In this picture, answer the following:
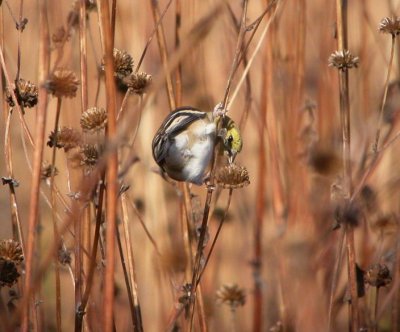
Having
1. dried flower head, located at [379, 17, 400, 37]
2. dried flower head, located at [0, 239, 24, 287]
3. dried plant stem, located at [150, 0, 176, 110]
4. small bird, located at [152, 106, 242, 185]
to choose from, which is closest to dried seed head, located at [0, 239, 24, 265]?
dried flower head, located at [0, 239, 24, 287]

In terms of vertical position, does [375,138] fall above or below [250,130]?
below

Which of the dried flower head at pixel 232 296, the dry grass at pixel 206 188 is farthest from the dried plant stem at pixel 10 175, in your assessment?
the dried flower head at pixel 232 296

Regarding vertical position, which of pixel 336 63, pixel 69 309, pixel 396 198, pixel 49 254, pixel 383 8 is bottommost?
pixel 69 309

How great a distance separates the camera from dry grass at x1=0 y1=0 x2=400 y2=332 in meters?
1.00

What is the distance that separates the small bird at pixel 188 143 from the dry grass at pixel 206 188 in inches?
1.5

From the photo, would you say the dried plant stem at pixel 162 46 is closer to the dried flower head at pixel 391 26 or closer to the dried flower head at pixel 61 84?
the dried flower head at pixel 61 84

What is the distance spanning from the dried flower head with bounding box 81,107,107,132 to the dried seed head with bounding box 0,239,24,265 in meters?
0.24

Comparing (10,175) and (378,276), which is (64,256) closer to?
(10,175)

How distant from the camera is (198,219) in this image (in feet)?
4.61

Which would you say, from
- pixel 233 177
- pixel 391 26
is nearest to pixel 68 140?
pixel 233 177

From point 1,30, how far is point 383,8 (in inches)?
83.9

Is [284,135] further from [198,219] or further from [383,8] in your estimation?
[383,8]

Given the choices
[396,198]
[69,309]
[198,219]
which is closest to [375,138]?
[198,219]

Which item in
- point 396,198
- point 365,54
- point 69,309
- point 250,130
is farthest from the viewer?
point 250,130
